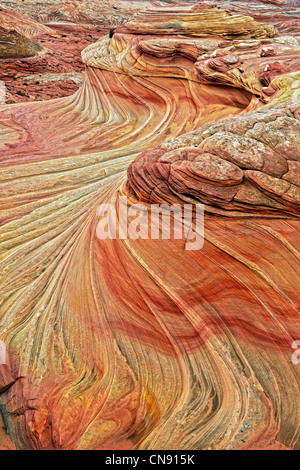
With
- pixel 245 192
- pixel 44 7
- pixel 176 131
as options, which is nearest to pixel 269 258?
pixel 245 192

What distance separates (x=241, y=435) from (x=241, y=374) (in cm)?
70

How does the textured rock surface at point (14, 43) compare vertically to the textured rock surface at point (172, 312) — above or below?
above

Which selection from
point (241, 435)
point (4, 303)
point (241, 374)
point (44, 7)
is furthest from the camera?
point (44, 7)

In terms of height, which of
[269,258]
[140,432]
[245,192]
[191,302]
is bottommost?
[140,432]

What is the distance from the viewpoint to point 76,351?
5191 millimetres

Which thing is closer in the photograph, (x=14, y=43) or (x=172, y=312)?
(x=172, y=312)

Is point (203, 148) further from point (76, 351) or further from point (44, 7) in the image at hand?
point (44, 7)

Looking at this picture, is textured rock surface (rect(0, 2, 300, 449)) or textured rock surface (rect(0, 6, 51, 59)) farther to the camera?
textured rock surface (rect(0, 6, 51, 59))

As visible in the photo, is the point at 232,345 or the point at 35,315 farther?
the point at 35,315

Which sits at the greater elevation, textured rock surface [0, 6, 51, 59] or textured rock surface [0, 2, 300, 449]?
textured rock surface [0, 6, 51, 59]

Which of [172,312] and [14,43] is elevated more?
[14,43]

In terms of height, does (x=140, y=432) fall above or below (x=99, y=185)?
below

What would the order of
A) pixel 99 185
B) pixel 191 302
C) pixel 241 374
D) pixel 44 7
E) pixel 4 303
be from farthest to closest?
pixel 44 7
pixel 99 185
pixel 4 303
pixel 191 302
pixel 241 374

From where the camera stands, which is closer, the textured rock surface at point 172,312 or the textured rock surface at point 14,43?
the textured rock surface at point 172,312
